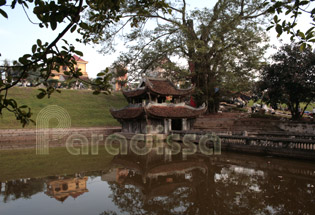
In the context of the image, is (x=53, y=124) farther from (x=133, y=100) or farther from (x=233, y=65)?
(x=233, y=65)

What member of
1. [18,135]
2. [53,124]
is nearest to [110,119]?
[53,124]

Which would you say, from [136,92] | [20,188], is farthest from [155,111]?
[20,188]

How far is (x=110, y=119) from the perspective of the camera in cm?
3359

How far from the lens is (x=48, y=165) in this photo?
12.0m

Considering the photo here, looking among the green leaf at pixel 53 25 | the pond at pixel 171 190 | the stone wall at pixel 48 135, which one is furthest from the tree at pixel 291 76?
the green leaf at pixel 53 25

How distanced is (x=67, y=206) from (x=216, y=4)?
1004 inches

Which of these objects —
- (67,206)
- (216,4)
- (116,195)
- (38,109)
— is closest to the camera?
(67,206)

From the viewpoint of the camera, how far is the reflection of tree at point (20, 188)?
7594 millimetres

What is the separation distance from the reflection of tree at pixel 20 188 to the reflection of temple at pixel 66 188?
1.20 ft

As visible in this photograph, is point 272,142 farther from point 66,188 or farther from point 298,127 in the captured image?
point 66,188

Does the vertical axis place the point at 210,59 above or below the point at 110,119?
above

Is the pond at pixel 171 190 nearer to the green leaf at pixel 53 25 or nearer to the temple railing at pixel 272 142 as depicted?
the temple railing at pixel 272 142

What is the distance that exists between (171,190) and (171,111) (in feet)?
50.2

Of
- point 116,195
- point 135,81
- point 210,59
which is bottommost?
point 116,195
